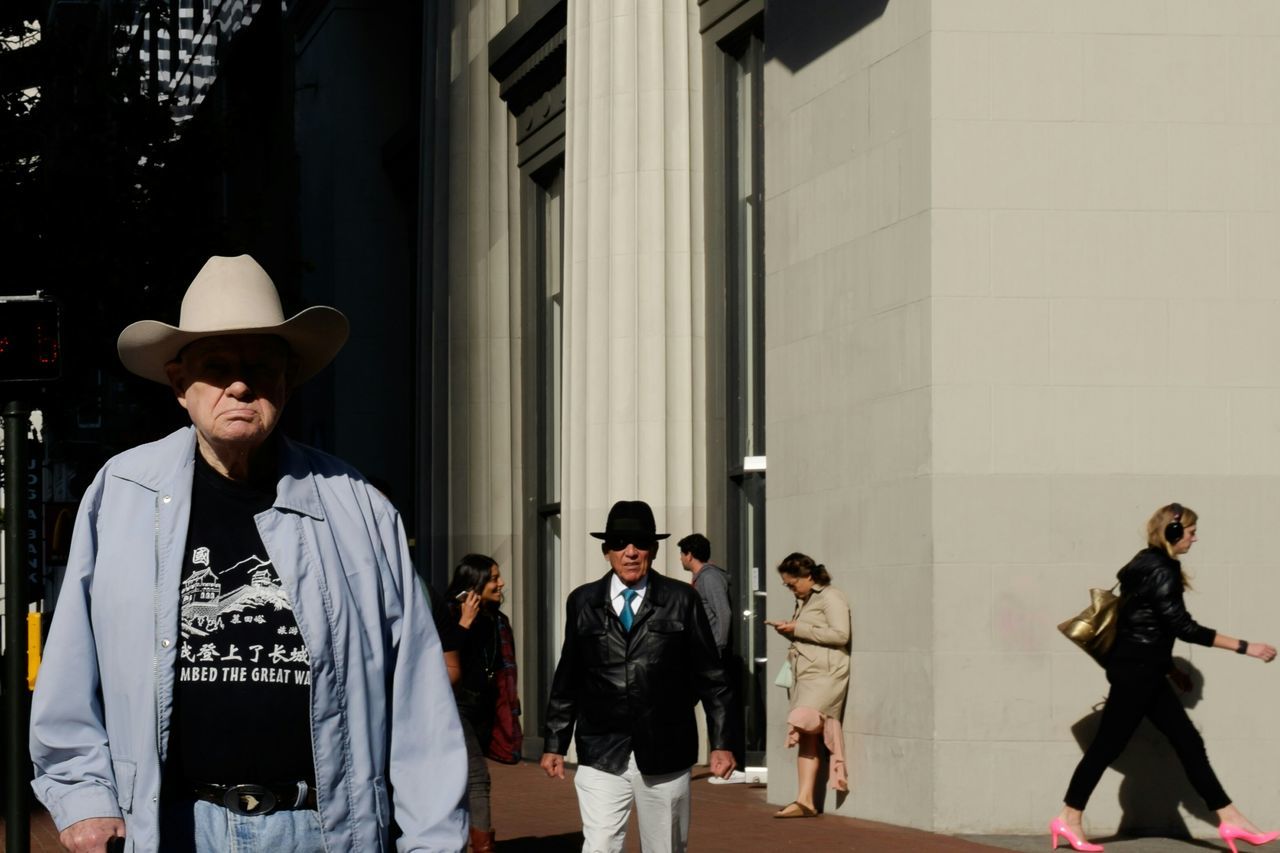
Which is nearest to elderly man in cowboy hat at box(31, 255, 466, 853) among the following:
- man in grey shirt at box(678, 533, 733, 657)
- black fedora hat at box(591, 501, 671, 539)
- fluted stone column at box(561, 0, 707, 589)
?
black fedora hat at box(591, 501, 671, 539)

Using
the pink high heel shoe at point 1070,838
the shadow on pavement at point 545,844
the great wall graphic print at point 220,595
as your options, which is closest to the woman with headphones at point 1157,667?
the pink high heel shoe at point 1070,838

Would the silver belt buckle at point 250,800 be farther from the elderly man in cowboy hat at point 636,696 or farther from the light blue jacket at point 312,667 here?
the elderly man in cowboy hat at point 636,696

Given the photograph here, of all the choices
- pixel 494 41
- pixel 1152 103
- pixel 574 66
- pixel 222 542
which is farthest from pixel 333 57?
pixel 222 542

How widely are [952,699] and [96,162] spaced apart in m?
17.1

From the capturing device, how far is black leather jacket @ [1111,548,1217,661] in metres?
11.4

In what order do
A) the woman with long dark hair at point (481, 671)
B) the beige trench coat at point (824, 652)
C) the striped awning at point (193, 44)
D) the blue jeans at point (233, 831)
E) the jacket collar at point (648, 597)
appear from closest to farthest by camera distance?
1. the blue jeans at point (233, 831)
2. the jacket collar at point (648, 597)
3. the woman with long dark hair at point (481, 671)
4. the beige trench coat at point (824, 652)
5. the striped awning at point (193, 44)

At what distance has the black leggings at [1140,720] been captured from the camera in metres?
11.4

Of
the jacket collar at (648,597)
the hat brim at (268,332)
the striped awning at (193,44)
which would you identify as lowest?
the jacket collar at (648,597)

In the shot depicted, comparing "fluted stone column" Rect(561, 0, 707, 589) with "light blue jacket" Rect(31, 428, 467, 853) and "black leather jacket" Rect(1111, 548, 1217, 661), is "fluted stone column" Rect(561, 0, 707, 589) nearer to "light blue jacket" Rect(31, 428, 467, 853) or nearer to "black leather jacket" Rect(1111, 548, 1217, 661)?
"black leather jacket" Rect(1111, 548, 1217, 661)

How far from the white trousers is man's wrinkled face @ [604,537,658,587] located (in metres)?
0.74

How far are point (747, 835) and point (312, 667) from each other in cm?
921

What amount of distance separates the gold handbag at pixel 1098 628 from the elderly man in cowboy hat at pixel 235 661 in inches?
319

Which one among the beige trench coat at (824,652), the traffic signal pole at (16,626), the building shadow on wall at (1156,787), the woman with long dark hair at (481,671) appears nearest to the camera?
the traffic signal pole at (16,626)

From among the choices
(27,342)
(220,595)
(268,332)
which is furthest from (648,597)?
(220,595)
